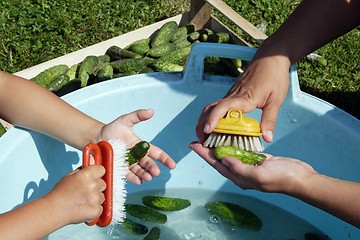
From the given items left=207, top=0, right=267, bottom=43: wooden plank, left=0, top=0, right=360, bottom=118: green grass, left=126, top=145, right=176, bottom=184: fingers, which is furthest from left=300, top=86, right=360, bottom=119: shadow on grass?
left=126, top=145, right=176, bottom=184: fingers

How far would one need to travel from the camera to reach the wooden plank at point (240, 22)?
9.36ft

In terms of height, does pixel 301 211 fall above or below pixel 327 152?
below

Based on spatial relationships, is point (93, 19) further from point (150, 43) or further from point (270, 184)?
point (270, 184)

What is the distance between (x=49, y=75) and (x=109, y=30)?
0.61 meters

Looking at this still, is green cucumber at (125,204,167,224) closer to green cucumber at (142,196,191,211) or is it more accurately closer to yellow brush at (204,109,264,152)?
green cucumber at (142,196,191,211)

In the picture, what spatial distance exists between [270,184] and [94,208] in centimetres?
51

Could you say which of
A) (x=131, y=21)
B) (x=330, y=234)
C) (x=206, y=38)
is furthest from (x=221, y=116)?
(x=131, y=21)

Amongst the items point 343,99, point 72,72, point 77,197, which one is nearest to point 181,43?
point 72,72

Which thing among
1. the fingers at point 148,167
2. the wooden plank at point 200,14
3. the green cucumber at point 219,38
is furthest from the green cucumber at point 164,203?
the wooden plank at point 200,14

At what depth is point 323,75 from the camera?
3.08 m

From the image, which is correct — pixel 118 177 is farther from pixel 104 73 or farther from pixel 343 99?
pixel 343 99

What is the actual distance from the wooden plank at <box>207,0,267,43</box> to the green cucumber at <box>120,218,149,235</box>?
1051 millimetres

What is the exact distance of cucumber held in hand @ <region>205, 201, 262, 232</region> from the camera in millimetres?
2365

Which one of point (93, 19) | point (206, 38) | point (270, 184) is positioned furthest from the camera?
point (93, 19)
